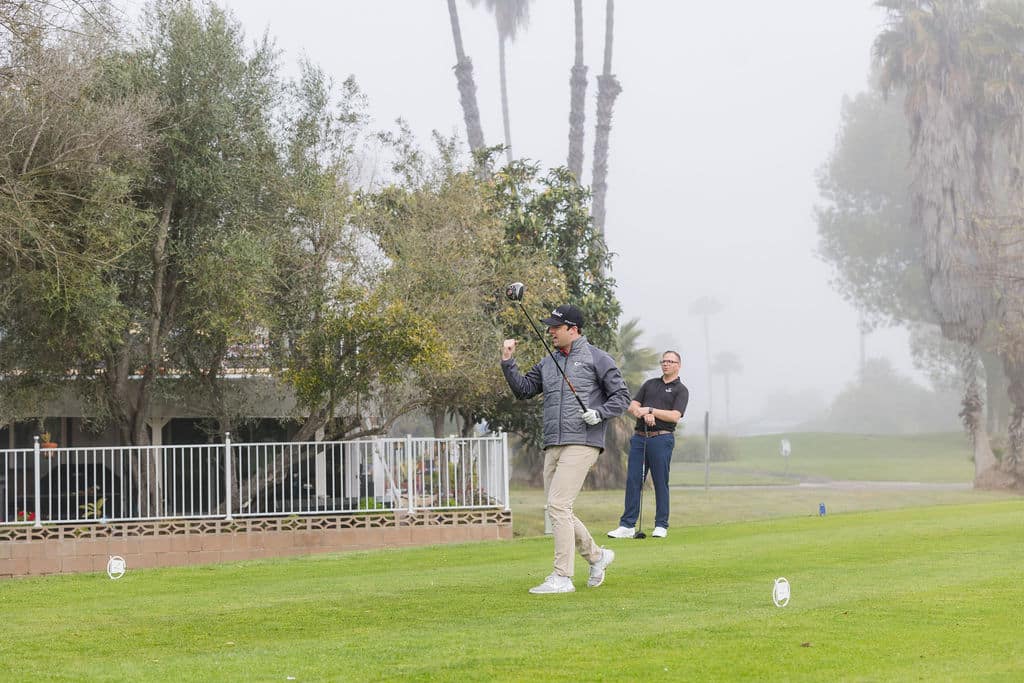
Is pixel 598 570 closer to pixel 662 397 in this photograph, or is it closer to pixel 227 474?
pixel 662 397

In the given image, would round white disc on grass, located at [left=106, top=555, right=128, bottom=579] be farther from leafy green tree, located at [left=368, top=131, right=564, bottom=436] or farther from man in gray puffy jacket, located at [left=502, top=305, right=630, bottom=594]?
leafy green tree, located at [left=368, top=131, right=564, bottom=436]

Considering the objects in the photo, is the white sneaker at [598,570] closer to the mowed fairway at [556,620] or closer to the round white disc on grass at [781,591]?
the mowed fairway at [556,620]

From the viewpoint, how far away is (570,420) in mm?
9008

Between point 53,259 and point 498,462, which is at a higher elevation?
point 53,259

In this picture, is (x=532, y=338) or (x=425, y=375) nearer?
(x=425, y=375)

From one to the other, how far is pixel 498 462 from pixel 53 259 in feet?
24.5

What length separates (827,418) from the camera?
153625mm

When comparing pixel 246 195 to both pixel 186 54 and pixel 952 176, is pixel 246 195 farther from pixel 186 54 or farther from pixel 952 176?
pixel 952 176

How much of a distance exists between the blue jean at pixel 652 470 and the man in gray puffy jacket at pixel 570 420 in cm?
363

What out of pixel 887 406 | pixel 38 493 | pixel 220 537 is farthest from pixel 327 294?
pixel 887 406

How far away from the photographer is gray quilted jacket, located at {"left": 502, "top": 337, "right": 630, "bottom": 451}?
901 cm

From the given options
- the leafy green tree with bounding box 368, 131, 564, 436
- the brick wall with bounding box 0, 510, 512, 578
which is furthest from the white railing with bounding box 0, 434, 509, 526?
the leafy green tree with bounding box 368, 131, 564, 436

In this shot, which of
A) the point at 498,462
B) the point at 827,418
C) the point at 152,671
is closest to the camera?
the point at 152,671

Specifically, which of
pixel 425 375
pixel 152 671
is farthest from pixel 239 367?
pixel 152 671
